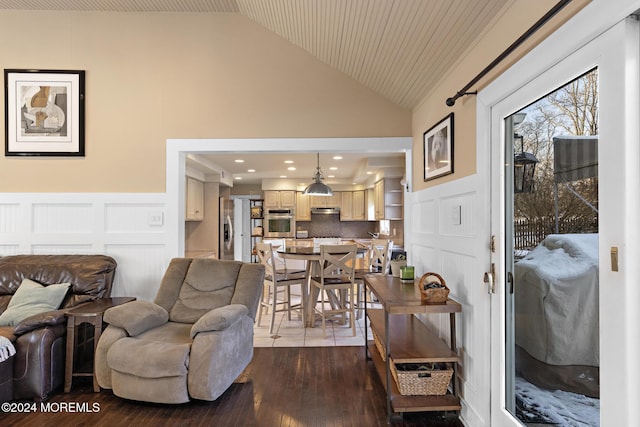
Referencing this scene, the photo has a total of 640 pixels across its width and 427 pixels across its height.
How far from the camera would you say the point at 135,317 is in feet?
8.86

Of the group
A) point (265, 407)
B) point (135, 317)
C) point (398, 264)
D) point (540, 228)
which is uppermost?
point (540, 228)

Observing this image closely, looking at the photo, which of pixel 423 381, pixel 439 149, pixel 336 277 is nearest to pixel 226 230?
Answer: pixel 336 277

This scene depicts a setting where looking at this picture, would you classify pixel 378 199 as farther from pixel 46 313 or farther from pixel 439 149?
pixel 46 313

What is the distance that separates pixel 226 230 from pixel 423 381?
A: 686 cm

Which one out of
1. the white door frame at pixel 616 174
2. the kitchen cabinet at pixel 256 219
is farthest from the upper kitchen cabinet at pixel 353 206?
the white door frame at pixel 616 174

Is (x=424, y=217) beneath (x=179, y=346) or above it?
above

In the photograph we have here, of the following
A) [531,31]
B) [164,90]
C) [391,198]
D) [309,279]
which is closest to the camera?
[531,31]

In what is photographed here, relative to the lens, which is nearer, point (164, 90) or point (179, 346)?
point (179, 346)

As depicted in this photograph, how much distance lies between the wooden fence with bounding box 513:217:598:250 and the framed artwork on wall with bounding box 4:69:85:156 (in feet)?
12.8

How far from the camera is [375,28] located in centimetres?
270

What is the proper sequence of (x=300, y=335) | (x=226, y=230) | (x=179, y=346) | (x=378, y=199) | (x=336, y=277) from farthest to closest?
(x=226, y=230) → (x=378, y=199) → (x=336, y=277) → (x=300, y=335) → (x=179, y=346)

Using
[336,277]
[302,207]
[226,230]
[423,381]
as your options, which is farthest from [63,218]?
[302,207]

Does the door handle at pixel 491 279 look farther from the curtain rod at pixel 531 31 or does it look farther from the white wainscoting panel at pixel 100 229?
the white wainscoting panel at pixel 100 229

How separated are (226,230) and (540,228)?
24.8 feet
